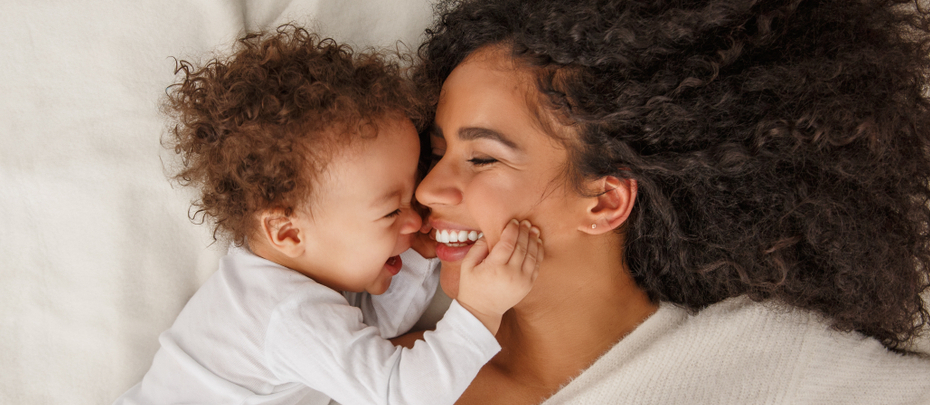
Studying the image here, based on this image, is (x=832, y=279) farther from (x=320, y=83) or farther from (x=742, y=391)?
(x=320, y=83)

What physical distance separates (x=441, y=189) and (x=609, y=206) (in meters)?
0.49

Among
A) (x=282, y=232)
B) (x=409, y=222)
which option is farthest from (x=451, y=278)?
(x=282, y=232)

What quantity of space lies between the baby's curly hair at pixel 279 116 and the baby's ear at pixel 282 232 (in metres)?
0.04

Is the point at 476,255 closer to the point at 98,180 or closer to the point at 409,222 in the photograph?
the point at 409,222

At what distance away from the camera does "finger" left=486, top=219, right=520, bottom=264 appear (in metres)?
1.58

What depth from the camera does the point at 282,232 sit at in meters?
1.76

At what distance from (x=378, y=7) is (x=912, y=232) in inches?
74.1

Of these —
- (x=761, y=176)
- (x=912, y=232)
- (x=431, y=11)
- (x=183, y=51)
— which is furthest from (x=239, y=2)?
(x=912, y=232)

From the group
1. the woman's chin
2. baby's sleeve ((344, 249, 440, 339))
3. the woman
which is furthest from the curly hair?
baby's sleeve ((344, 249, 440, 339))

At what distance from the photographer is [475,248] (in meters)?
1.71

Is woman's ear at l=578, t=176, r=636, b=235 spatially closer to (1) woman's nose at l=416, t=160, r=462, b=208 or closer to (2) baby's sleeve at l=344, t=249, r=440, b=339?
(1) woman's nose at l=416, t=160, r=462, b=208

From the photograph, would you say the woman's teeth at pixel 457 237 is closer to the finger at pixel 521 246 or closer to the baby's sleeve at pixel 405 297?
the finger at pixel 521 246

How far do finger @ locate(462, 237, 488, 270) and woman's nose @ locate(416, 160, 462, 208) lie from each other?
0.53 ft

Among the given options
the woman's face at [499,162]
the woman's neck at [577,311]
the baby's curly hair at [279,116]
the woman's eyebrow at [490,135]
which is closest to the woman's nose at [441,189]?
the woman's face at [499,162]
